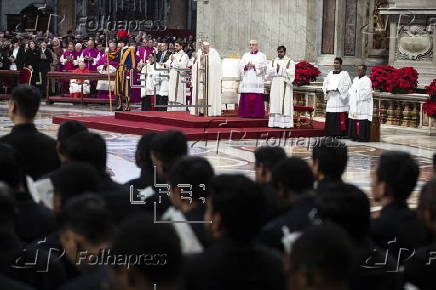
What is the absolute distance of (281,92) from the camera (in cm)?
1666

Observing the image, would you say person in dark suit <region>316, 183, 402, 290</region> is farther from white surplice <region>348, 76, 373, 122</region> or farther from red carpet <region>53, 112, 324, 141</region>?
white surplice <region>348, 76, 373, 122</region>

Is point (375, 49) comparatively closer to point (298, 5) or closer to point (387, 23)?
point (387, 23)

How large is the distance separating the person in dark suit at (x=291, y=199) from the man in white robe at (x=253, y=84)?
1265 cm

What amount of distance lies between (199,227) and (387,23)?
16.5 metres

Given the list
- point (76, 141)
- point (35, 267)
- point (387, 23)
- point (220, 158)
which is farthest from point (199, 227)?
point (387, 23)

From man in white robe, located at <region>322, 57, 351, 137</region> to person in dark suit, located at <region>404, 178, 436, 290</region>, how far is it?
1218 centimetres

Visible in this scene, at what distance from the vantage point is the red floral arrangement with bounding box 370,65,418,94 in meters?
17.0

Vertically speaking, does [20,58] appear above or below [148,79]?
above

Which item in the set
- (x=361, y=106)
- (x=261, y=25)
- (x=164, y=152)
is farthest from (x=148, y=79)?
(x=164, y=152)

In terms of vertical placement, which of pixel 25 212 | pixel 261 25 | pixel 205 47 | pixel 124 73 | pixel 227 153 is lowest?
pixel 227 153

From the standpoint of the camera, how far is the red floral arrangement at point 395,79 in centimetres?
1695

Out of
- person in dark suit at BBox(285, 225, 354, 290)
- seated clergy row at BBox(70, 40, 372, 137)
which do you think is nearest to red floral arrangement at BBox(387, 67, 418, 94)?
seated clergy row at BBox(70, 40, 372, 137)

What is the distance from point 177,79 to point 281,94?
10.9ft

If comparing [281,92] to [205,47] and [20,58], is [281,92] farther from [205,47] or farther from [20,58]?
[20,58]
